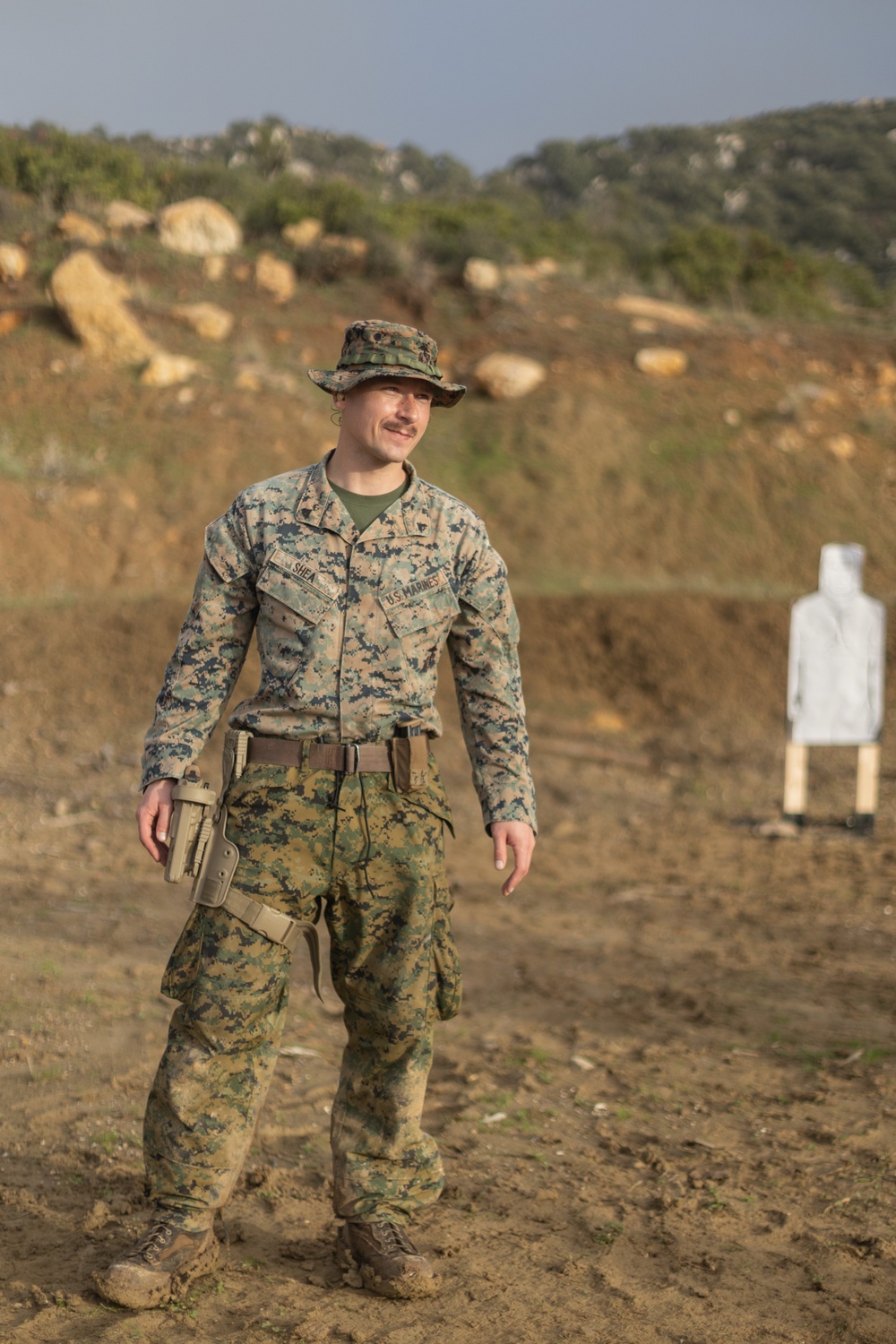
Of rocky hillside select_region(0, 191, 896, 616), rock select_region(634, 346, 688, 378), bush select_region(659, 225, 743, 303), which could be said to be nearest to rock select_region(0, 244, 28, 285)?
rocky hillside select_region(0, 191, 896, 616)

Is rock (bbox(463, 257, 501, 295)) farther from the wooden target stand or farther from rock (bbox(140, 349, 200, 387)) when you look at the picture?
the wooden target stand

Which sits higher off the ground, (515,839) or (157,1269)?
(515,839)

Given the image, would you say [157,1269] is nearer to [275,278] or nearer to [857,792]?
[857,792]

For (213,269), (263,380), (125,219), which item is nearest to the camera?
(263,380)

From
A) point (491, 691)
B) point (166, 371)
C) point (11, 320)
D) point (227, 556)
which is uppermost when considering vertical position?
point (11, 320)

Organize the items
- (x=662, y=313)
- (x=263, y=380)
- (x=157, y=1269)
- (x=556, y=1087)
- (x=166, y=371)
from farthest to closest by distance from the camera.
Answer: (x=662, y=313)
(x=263, y=380)
(x=166, y=371)
(x=556, y=1087)
(x=157, y=1269)

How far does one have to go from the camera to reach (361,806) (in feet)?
9.18

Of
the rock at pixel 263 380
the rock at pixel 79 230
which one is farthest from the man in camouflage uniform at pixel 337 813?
the rock at pixel 79 230

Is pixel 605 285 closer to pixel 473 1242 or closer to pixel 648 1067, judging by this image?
pixel 648 1067

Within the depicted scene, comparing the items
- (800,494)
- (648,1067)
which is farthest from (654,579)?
(648,1067)

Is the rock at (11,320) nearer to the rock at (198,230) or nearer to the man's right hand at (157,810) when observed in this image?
the rock at (198,230)

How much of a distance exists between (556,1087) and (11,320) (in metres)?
15.3

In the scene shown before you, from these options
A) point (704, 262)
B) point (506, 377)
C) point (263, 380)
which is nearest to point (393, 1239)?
point (263, 380)

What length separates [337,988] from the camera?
2.95 metres
